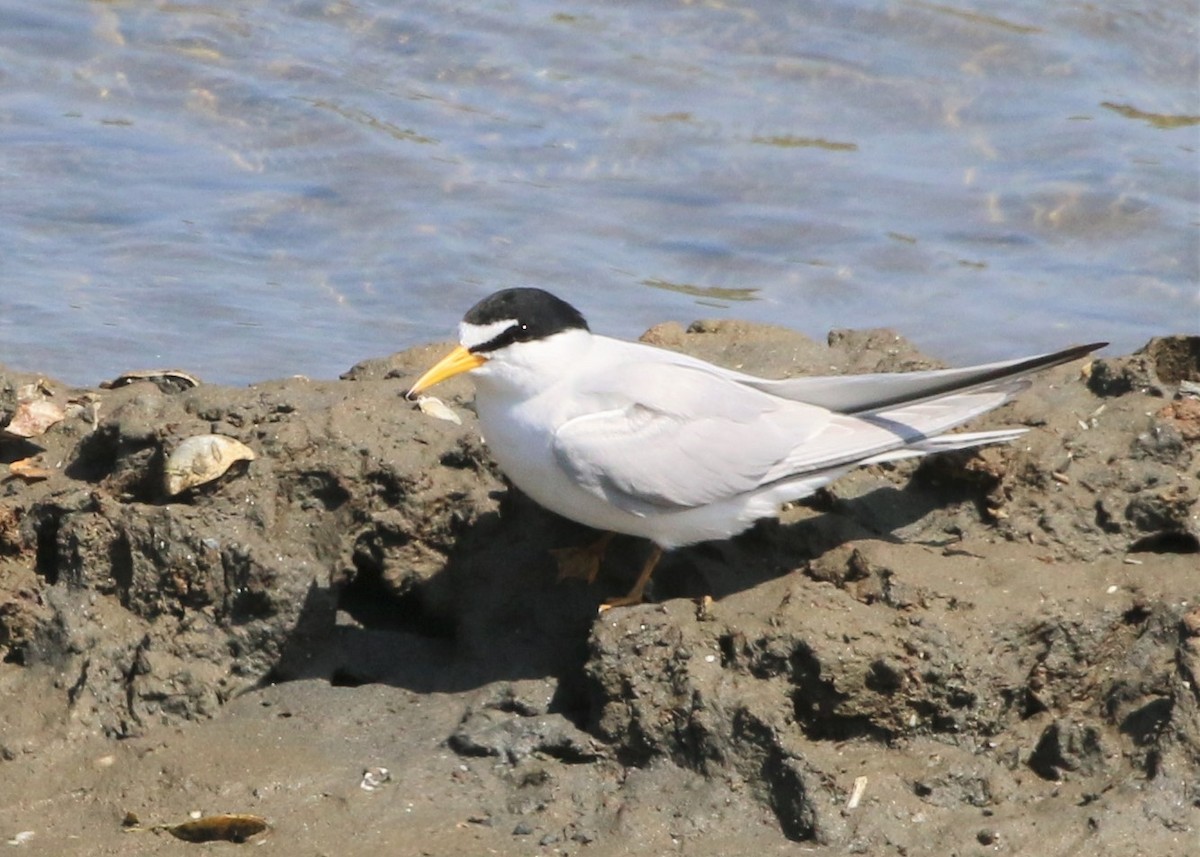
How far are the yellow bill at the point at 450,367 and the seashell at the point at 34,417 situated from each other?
1.50m

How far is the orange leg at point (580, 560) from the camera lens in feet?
16.9

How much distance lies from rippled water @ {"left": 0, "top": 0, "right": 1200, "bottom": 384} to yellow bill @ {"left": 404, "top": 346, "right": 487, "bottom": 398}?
9.82 feet

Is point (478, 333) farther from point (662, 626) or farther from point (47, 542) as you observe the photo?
point (47, 542)

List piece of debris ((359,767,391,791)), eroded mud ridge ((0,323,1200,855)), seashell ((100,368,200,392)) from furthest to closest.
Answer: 1. seashell ((100,368,200,392))
2. piece of debris ((359,767,391,791))
3. eroded mud ridge ((0,323,1200,855))

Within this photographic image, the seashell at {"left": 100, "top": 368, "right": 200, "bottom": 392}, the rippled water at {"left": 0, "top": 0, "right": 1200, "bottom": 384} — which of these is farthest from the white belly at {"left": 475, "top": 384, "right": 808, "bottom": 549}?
the rippled water at {"left": 0, "top": 0, "right": 1200, "bottom": 384}

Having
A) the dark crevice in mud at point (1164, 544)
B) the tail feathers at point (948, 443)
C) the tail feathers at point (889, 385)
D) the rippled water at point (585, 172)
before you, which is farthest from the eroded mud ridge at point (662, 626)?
the rippled water at point (585, 172)

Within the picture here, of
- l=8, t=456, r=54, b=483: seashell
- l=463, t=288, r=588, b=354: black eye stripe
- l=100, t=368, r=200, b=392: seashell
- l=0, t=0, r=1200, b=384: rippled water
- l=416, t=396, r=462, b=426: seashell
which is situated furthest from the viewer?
l=0, t=0, r=1200, b=384: rippled water

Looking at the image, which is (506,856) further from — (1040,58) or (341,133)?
(1040,58)

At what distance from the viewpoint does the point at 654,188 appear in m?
9.96

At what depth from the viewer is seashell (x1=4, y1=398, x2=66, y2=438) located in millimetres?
5660

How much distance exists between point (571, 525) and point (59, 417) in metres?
1.91

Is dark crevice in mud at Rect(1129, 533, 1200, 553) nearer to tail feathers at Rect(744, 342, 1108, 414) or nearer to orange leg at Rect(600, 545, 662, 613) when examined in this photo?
tail feathers at Rect(744, 342, 1108, 414)

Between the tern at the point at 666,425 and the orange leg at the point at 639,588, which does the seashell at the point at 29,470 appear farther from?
the orange leg at the point at 639,588

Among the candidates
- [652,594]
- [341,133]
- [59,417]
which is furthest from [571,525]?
[341,133]
